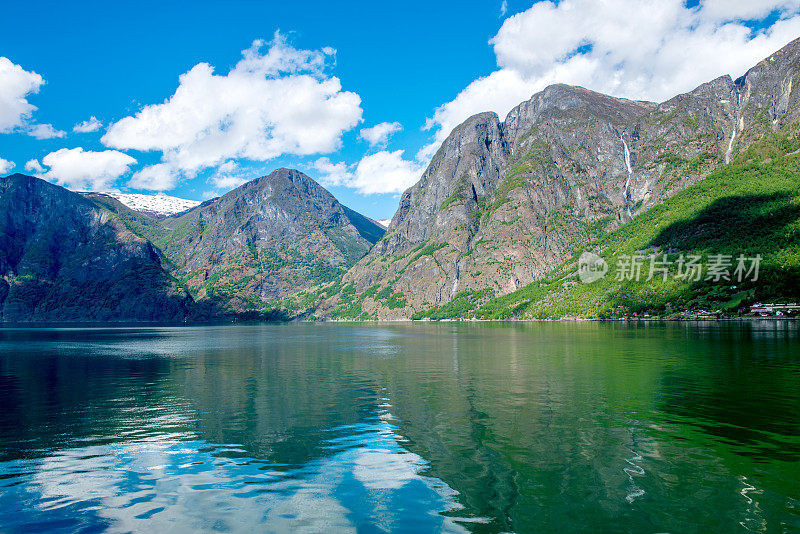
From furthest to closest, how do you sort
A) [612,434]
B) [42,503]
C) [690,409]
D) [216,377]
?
[216,377], [690,409], [612,434], [42,503]

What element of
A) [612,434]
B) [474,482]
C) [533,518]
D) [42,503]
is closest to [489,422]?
[612,434]

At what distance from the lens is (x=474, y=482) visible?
20297mm

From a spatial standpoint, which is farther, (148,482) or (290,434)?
(290,434)

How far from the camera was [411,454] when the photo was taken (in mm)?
24797

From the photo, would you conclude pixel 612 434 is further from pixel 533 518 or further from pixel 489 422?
pixel 533 518

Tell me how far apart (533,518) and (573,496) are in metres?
3.06

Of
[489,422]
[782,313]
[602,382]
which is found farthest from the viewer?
[782,313]

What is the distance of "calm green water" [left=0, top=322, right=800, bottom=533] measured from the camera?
55.0 feet

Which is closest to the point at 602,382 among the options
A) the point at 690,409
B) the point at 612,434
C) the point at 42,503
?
the point at 690,409

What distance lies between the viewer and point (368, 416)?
3462cm

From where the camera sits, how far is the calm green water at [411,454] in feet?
55.0

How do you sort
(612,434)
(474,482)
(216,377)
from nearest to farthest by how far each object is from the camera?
(474,482), (612,434), (216,377)

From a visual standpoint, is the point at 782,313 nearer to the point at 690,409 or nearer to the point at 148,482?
the point at 690,409

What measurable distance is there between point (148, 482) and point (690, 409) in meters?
35.6
